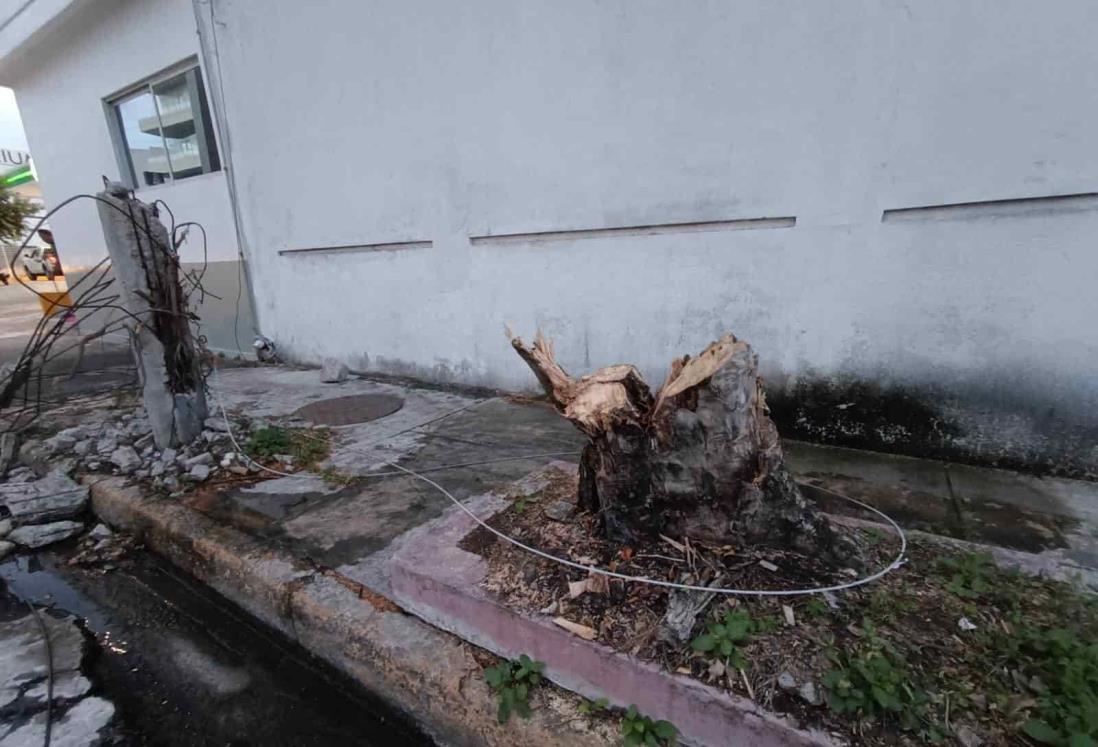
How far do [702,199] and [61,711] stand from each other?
3.88m

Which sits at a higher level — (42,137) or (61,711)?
(42,137)

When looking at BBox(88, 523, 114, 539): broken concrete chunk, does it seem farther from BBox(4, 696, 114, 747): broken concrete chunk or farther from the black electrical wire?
BBox(4, 696, 114, 747): broken concrete chunk

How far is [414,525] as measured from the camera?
2402 mm

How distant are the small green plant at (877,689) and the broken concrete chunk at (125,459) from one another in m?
3.97

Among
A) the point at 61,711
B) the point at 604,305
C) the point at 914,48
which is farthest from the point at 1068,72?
the point at 61,711

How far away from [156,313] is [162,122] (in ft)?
16.3

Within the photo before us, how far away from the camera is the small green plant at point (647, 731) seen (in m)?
1.24

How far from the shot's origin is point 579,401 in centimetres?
163

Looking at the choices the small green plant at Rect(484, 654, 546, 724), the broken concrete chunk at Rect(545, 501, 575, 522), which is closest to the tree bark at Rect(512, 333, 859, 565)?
the broken concrete chunk at Rect(545, 501, 575, 522)

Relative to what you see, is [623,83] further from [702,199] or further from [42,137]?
[42,137]

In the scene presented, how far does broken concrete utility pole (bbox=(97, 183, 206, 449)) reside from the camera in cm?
291

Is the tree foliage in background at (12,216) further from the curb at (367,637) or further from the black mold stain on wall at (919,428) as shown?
the black mold stain on wall at (919,428)

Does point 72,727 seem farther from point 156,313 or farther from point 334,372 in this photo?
point 334,372

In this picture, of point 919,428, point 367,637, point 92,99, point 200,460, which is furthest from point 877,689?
point 92,99
